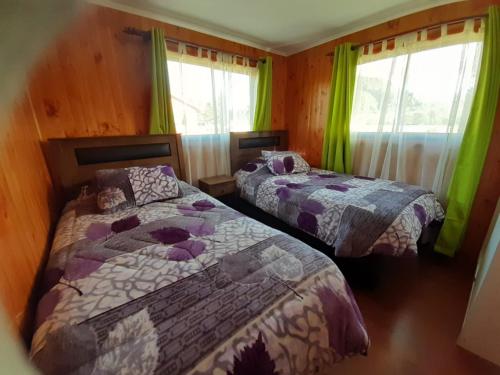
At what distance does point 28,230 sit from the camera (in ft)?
3.55

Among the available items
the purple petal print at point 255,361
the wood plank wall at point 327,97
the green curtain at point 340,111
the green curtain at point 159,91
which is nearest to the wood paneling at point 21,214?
the purple petal print at point 255,361

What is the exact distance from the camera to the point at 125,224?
130 cm

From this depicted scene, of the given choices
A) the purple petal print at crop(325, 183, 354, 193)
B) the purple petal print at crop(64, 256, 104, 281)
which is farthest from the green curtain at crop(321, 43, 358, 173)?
the purple petal print at crop(64, 256, 104, 281)

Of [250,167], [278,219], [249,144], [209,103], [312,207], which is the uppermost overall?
[209,103]

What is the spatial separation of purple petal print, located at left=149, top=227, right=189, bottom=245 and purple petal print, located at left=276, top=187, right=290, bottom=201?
1047 mm

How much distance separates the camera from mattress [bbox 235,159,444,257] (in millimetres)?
1408

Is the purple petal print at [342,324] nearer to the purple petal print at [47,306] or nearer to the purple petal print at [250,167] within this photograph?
the purple petal print at [47,306]

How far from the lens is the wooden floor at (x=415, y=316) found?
1114 millimetres

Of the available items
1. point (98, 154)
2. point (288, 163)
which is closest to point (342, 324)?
point (288, 163)

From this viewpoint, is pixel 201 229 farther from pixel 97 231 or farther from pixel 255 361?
pixel 255 361

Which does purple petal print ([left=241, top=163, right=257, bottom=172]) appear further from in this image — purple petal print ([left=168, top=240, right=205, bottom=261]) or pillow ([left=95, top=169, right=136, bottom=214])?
purple petal print ([left=168, top=240, right=205, bottom=261])

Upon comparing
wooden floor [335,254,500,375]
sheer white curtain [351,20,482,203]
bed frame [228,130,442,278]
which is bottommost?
wooden floor [335,254,500,375]

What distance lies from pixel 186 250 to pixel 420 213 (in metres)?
1.69

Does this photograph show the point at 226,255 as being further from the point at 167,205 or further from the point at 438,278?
the point at 438,278
